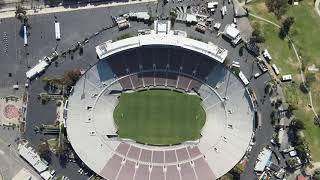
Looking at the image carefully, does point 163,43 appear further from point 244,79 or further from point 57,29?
point 57,29

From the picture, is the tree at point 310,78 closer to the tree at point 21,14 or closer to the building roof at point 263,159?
the building roof at point 263,159

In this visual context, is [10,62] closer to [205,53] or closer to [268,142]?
[205,53]

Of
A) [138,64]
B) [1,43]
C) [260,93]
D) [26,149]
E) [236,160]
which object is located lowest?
[236,160]

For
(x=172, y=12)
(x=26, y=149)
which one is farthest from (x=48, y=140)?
(x=172, y=12)

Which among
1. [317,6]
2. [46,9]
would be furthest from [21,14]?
[317,6]

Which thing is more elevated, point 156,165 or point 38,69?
point 38,69

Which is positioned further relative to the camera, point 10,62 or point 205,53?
point 10,62
